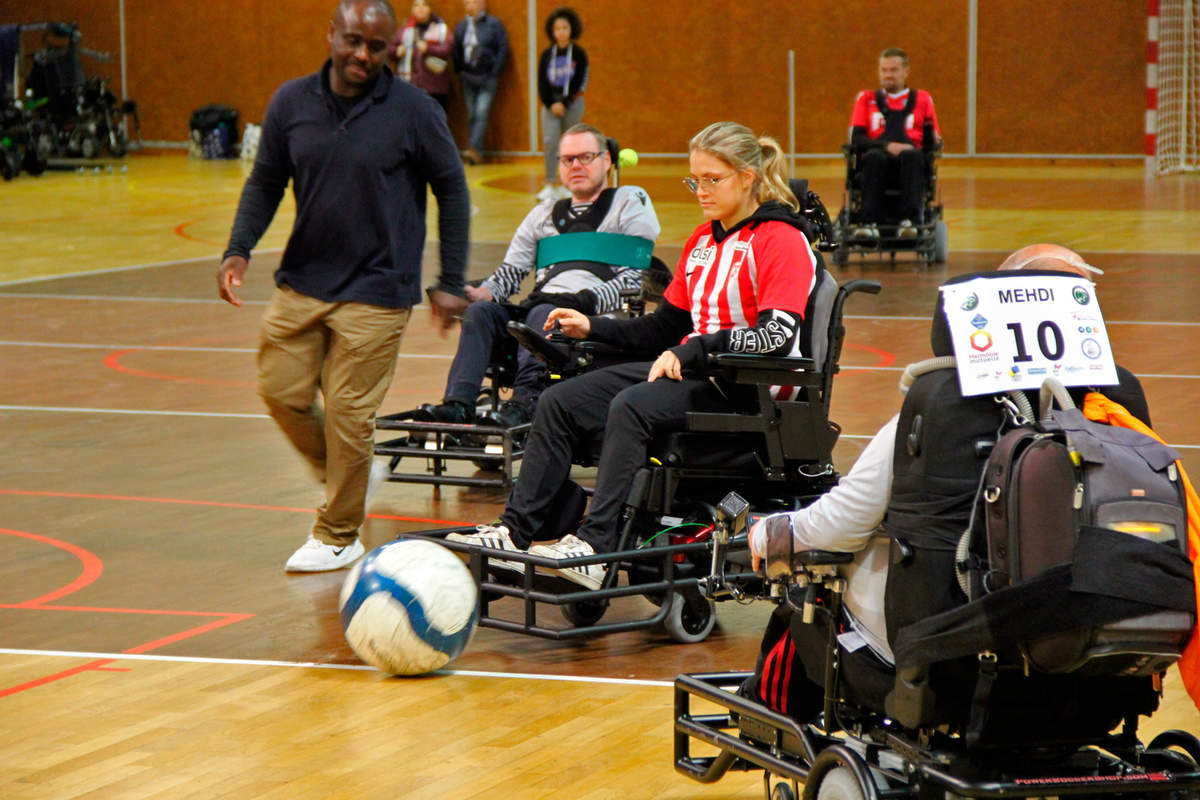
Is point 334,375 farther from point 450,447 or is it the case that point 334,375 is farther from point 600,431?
point 450,447

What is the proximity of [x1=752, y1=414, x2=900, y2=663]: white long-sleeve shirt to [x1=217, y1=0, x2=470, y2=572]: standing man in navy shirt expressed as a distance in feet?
8.45

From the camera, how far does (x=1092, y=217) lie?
1683 cm

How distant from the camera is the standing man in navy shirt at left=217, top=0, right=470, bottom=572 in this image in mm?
5598

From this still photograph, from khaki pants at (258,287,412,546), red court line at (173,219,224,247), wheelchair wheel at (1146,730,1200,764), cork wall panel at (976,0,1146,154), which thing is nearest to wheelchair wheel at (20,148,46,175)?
red court line at (173,219,224,247)

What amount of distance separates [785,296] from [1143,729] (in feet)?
4.97

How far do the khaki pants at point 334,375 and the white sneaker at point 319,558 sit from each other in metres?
0.03

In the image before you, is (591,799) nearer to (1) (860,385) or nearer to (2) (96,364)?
(1) (860,385)

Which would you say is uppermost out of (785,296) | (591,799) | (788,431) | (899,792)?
(785,296)

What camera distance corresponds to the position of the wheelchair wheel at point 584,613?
16.8ft

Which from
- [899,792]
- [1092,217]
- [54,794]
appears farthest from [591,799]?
[1092,217]

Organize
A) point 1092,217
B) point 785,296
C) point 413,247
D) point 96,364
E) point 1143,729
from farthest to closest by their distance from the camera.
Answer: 1. point 1092,217
2. point 96,364
3. point 413,247
4. point 785,296
5. point 1143,729

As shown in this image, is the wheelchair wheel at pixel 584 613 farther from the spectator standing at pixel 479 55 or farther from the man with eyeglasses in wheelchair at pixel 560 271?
the spectator standing at pixel 479 55

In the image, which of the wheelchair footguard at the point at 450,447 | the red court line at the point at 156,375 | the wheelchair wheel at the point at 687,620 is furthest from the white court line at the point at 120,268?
the wheelchair wheel at the point at 687,620

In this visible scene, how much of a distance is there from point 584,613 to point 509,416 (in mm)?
1641
